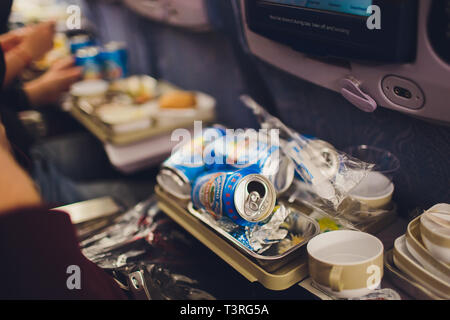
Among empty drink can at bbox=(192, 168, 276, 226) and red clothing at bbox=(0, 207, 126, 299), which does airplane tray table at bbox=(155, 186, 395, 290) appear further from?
red clothing at bbox=(0, 207, 126, 299)

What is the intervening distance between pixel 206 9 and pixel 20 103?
0.91 meters

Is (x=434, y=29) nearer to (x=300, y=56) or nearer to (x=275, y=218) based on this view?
(x=300, y=56)

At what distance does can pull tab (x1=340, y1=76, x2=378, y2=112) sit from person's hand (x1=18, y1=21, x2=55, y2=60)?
1256mm

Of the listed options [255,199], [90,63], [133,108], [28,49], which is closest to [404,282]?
[255,199]

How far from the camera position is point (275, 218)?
0.93 m

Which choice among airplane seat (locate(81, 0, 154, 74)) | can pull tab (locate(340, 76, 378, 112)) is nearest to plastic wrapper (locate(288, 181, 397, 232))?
can pull tab (locate(340, 76, 378, 112))

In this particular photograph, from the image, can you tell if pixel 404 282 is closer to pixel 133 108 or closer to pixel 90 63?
pixel 133 108

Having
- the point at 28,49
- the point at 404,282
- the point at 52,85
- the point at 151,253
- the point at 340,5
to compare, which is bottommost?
the point at 151,253

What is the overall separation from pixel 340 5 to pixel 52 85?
4.47 feet

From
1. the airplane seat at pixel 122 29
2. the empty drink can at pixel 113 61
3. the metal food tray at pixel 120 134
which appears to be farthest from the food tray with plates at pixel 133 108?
the airplane seat at pixel 122 29

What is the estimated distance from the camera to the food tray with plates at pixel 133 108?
5.07ft

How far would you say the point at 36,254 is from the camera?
679 millimetres

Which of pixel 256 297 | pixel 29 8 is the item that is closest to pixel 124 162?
pixel 256 297

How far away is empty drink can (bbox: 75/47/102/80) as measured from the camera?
1.99m
